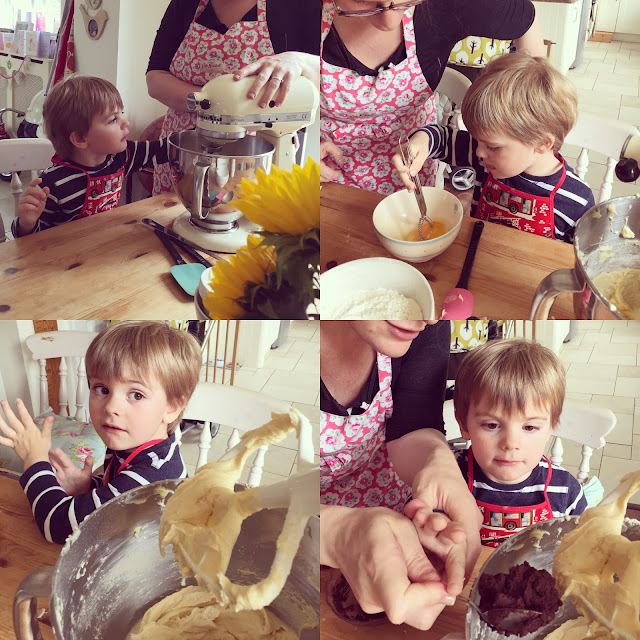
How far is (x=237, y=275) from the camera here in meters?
0.47

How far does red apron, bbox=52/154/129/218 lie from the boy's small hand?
36 centimetres

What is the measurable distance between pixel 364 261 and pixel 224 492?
8.4 inches

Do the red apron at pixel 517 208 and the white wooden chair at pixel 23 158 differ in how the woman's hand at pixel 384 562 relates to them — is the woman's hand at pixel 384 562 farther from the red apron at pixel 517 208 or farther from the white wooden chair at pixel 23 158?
the white wooden chair at pixel 23 158

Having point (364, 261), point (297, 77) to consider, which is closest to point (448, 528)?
point (364, 261)

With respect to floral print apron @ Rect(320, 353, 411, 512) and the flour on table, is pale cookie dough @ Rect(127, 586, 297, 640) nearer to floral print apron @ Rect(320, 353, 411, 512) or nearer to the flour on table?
floral print apron @ Rect(320, 353, 411, 512)

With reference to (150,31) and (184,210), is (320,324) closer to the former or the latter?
(184,210)

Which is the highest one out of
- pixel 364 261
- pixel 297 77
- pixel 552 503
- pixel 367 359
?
pixel 297 77

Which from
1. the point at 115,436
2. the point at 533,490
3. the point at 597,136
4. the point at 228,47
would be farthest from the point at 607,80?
the point at 115,436

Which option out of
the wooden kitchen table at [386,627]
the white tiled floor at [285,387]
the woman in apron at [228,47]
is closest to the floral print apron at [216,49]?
the woman in apron at [228,47]

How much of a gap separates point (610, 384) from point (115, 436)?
1.49 ft

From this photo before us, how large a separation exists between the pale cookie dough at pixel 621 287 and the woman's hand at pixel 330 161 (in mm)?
203

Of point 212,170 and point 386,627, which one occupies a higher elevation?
point 212,170

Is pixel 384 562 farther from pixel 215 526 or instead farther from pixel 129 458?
pixel 129 458

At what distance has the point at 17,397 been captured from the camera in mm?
637
